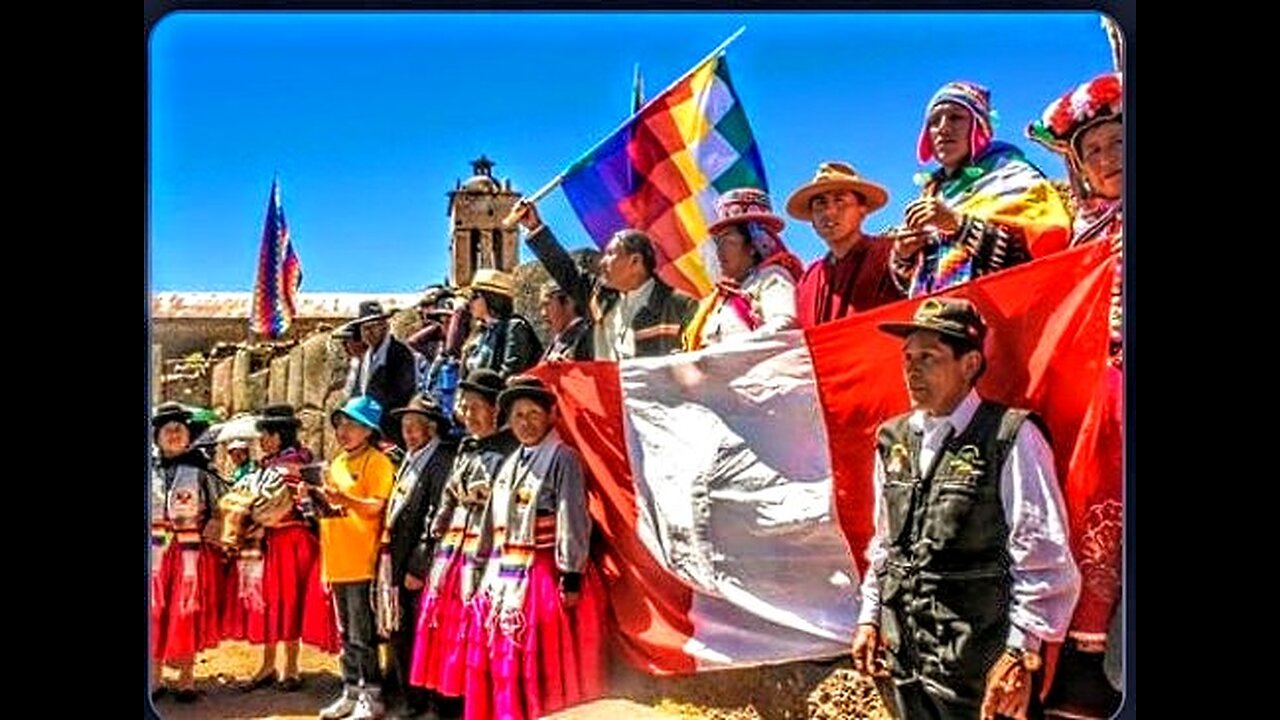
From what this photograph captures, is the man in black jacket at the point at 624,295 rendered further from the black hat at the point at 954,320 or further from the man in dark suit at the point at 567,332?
the black hat at the point at 954,320

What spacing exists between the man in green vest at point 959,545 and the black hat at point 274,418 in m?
1.41

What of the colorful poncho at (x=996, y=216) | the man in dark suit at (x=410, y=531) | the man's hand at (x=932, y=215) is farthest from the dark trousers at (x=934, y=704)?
the man in dark suit at (x=410, y=531)

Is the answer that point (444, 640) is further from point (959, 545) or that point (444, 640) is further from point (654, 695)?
point (959, 545)

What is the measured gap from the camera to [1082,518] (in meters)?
3.84

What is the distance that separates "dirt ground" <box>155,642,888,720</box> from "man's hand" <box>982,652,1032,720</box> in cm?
27

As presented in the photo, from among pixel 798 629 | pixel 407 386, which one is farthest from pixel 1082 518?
pixel 407 386

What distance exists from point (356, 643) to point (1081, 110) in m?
2.11

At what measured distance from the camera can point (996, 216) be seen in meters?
3.92

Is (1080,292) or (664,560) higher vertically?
(1080,292)

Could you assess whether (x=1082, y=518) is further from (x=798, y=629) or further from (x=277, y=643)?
(x=277, y=643)

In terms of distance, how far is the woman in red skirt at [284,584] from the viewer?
163 inches

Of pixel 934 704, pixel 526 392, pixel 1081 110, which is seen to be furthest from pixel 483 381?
pixel 1081 110
